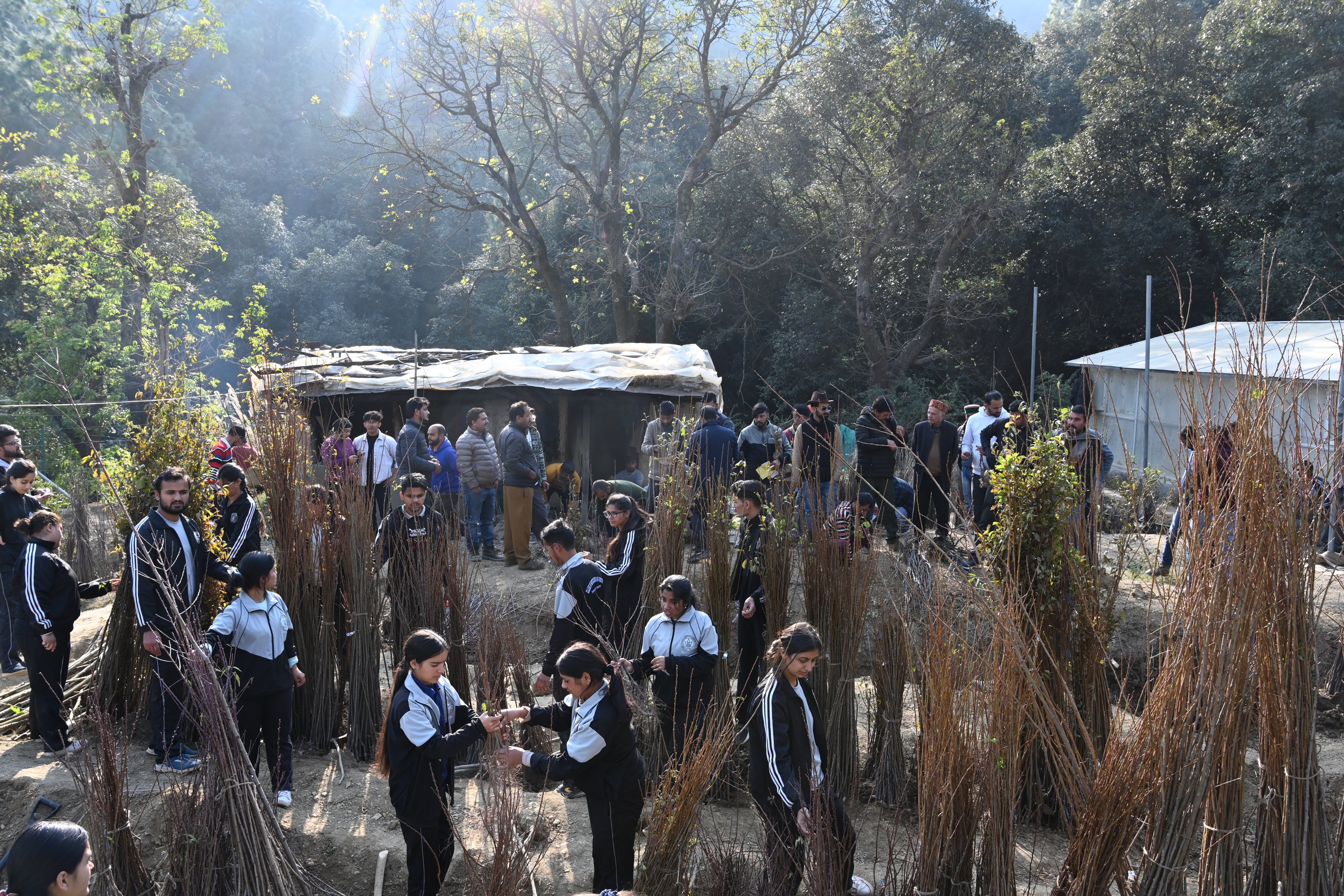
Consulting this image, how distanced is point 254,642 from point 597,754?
5.95ft

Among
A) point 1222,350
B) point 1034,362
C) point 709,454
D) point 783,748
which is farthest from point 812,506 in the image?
point 1222,350

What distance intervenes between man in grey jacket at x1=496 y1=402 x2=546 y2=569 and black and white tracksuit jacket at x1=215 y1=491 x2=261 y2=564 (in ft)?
9.48

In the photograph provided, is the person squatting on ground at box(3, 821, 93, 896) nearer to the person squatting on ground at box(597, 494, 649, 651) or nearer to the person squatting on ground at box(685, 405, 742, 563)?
the person squatting on ground at box(597, 494, 649, 651)

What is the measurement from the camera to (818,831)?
2893mm

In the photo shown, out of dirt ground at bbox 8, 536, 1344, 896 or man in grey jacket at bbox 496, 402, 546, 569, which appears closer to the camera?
dirt ground at bbox 8, 536, 1344, 896

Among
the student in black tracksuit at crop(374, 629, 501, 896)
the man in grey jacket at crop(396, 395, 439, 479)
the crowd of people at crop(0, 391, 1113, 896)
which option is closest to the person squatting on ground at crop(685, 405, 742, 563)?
the crowd of people at crop(0, 391, 1113, 896)

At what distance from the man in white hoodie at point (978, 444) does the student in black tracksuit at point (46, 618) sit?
565cm

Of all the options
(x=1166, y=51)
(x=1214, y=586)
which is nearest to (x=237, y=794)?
(x=1214, y=586)

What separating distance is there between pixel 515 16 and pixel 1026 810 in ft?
47.8

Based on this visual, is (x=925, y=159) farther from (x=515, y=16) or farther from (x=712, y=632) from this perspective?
(x=712, y=632)

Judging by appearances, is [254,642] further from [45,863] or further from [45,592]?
[45,863]

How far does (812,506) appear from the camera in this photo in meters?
4.72

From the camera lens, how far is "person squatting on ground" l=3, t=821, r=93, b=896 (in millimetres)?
2312

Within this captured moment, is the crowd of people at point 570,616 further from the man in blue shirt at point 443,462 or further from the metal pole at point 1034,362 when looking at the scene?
the metal pole at point 1034,362
